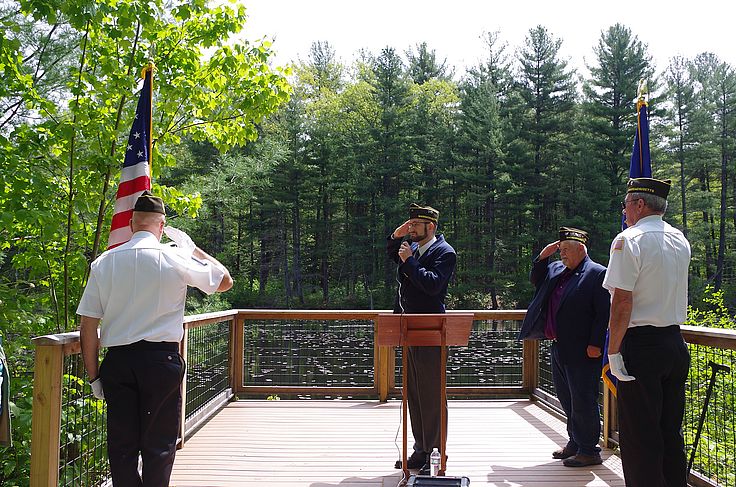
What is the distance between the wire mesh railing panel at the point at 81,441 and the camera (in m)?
3.69

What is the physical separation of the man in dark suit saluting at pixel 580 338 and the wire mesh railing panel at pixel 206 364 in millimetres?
3028

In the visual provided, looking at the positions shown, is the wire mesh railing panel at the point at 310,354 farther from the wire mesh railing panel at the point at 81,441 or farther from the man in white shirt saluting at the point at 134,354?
the man in white shirt saluting at the point at 134,354

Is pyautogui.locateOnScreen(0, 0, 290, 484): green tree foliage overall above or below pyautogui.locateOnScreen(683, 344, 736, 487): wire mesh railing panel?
above

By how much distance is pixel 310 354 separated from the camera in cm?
783

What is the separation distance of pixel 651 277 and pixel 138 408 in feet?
8.46

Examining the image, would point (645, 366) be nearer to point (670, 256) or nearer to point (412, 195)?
point (670, 256)

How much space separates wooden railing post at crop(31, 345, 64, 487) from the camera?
9.66 ft

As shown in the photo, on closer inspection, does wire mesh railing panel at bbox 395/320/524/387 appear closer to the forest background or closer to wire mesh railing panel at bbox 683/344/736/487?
wire mesh railing panel at bbox 683/344/736/487

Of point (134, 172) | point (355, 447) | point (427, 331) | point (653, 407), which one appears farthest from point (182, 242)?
point (355, 447)

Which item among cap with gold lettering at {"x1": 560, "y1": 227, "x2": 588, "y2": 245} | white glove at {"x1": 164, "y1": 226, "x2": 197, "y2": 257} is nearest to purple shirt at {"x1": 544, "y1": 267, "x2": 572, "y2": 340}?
cap with gold lettering at {"x1": 560, "y1": 227, "x2": 588, "y2": 245}

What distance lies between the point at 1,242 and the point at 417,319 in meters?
3.99

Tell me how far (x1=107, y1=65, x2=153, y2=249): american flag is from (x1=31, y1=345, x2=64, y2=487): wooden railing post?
1.13 m

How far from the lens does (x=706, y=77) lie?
2889cm

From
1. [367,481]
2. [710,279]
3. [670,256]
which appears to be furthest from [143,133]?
[710,279]
